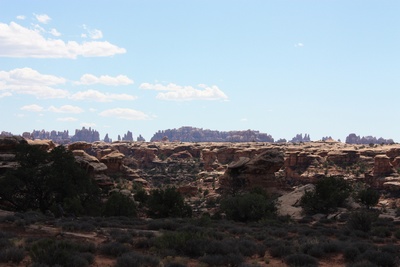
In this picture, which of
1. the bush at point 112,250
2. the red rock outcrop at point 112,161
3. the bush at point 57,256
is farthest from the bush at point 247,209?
the red rock outcrop at point 112,161

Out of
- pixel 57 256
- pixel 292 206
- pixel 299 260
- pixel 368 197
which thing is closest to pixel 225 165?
pixel 292 206

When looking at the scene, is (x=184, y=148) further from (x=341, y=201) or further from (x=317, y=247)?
(x=317, y=247)

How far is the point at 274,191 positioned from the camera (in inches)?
1826

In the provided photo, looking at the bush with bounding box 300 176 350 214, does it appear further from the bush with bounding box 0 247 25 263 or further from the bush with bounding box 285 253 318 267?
the bush with bounding box 0 247 25 263

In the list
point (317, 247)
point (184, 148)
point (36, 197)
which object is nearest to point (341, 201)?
point (317, 247)

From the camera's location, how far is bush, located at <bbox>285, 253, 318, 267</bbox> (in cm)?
1309

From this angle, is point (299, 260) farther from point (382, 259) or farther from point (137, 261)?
point (137, 261)

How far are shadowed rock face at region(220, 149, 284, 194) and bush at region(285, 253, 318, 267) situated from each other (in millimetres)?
31978

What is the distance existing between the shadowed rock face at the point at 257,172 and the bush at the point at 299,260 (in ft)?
105

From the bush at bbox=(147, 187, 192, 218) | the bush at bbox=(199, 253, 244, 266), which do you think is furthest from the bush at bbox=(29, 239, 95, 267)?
the bush at bbox=(147, 187, 192, 218)

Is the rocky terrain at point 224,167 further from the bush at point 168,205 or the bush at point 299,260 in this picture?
the bush at point 299,260

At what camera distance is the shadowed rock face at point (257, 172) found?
45.7 metres

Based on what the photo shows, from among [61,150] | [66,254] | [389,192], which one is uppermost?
[61,150]

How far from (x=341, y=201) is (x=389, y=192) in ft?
92.9
